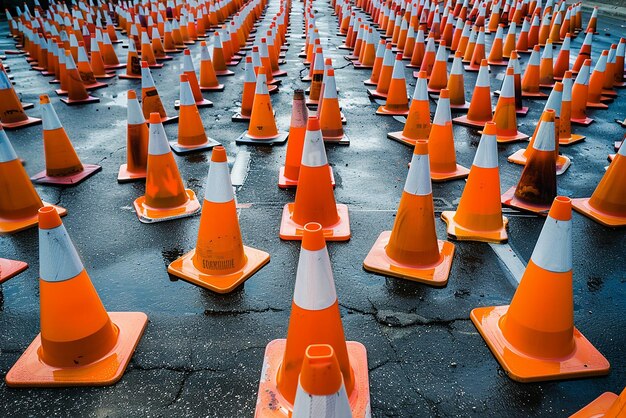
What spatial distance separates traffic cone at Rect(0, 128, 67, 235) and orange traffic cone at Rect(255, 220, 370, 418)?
306 cm

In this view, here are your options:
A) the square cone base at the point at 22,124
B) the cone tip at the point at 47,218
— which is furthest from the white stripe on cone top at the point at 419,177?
the square cone base at the point at 22,124

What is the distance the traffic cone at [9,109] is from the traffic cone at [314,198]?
213 inches

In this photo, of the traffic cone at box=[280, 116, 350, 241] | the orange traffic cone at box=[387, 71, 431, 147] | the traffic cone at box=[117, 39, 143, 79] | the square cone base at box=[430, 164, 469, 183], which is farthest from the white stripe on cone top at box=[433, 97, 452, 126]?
the traffic cone at box=[117, 39, 143, 79]

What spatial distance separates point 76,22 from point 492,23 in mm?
14169

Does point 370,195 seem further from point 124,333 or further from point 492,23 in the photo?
point 492,23

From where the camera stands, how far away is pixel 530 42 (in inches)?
582

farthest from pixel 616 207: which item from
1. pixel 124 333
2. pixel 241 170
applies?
pixel 124 333

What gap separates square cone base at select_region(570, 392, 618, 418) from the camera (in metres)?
2.53

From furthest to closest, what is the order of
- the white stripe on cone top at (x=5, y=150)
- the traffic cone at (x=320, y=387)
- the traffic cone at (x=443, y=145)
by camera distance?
the traffic cone at (x=443, y=145), the white stripe on cone top at (x=5, y=150), the traffic cone at (x=320, y=387)

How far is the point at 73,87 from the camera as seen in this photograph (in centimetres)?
861

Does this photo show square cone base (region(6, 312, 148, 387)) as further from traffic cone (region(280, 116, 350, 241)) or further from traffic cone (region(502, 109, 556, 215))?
traffic cone (region(502, 109, 556, 215))

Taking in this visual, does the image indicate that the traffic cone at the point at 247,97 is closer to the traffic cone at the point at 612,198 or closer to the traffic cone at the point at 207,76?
the traffic cone at the point at 207,76

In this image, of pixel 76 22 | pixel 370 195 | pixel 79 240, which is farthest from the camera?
pixel 76 22

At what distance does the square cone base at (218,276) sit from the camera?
3593 mm
